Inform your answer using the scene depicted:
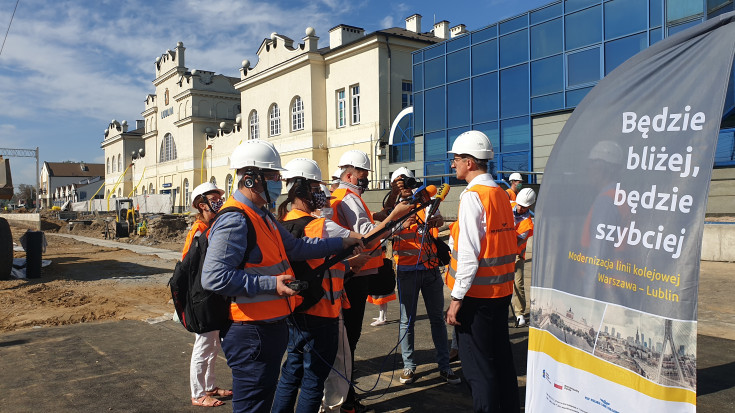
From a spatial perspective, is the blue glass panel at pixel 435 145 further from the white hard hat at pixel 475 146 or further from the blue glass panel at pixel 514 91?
the white hard hat at pixel 475 146

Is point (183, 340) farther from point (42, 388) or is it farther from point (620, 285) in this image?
point (620, 285)

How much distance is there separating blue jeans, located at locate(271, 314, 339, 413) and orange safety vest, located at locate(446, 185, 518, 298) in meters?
0.98

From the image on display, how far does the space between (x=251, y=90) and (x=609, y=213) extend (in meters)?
38.2

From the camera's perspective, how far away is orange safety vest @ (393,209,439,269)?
17.3ft

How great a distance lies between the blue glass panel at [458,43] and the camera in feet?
76.8

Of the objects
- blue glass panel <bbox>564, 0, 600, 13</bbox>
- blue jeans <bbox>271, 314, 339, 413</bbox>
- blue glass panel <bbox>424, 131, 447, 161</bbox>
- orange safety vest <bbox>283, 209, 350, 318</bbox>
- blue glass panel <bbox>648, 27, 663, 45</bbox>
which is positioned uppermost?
blue glass panel <bbox>564, 0, 600, 13</bbox>

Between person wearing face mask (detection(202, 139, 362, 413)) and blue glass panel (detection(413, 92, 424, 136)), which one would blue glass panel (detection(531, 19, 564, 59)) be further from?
person wearing face mask (detection(202, 139, 362, 413))

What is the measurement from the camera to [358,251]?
3.80 m

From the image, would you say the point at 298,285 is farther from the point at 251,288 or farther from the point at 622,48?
the point at 622,48

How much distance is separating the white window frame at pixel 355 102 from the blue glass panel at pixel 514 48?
34.6 feet

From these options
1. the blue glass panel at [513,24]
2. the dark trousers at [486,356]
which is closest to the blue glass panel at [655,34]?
the blue glass panel at [513,24]

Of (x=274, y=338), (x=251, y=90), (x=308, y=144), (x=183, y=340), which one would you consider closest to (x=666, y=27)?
(x=183, y=340)

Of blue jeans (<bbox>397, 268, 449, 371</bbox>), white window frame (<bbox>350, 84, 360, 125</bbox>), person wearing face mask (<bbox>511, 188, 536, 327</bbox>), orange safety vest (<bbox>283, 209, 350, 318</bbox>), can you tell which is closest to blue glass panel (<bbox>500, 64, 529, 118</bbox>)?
white window frame (<bbox>350, 84, 360, 125</bbox>)

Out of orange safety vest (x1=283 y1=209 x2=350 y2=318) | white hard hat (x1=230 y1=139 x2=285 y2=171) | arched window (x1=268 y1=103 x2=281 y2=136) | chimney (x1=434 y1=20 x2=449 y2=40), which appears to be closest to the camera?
white hard hat (x1=230 y1=139 x2=285 y2=171)
